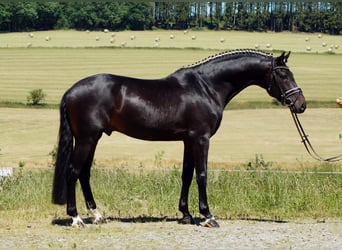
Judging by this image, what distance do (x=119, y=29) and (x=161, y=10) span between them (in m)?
2.17

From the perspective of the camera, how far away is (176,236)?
704 cm

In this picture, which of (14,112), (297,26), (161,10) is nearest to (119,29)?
(161,10)

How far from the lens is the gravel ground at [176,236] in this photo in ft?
21.7

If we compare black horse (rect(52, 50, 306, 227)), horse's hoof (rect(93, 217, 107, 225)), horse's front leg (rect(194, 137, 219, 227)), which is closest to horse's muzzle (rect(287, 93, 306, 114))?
black horse (rect(52, 50, 306, 227))

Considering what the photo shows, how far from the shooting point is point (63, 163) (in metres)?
7.70

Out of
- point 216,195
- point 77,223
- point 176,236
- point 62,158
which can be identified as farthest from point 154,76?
point 176,236

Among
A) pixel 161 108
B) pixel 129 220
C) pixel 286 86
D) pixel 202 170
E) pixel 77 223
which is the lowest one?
pixel 129 220

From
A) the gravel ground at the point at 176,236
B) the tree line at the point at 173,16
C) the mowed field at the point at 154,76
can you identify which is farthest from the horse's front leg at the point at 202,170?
the tree line at the point at 173,16

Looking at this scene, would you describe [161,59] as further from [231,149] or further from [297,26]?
[231,149]

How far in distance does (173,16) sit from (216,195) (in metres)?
17.8

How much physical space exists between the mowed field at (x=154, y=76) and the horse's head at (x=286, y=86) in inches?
359

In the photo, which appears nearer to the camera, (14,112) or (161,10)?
(161,10)

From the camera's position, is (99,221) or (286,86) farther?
(286,86)

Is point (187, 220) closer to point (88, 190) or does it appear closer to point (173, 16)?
point (88, 190)
